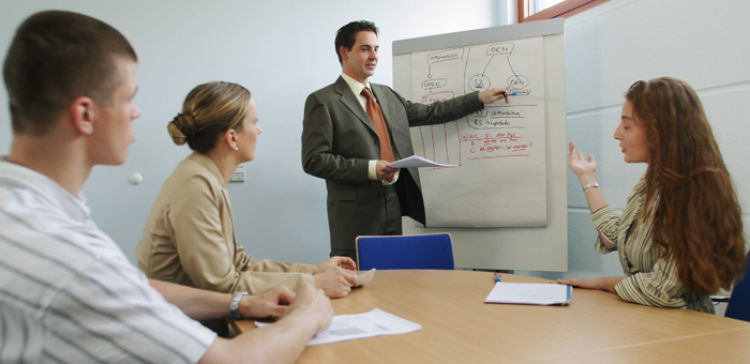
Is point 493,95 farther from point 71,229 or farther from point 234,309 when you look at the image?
point 71,229

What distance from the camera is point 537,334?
3.69 ft

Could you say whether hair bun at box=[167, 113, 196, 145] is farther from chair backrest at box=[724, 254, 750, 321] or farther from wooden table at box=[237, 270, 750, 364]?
chair backrest at box=[724, 254, 750, 321]

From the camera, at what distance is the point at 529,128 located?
2.82 metres

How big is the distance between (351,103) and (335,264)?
1.28 metres

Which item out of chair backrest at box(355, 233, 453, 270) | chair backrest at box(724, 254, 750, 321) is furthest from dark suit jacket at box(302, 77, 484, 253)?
chair backrest at box(724, 254, 750, 321)

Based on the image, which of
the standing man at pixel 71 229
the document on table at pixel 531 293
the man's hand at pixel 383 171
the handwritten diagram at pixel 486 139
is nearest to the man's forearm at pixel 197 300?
the standing man at pixel 71 229

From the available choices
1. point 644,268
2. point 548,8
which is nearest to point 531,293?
point 644,268

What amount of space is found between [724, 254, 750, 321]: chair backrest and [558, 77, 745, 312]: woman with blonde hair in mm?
129

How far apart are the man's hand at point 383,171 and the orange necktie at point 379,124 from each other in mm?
273

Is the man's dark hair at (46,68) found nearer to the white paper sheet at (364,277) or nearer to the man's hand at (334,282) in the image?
the man's hand at (334,282)

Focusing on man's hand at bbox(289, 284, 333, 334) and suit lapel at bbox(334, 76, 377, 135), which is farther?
suit lapel at bbox(334, 76, 377, 135)

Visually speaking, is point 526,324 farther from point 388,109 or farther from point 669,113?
point 388,109

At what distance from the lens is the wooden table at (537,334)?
982 millimetres

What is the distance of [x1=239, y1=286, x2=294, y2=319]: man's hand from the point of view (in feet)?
4.04
